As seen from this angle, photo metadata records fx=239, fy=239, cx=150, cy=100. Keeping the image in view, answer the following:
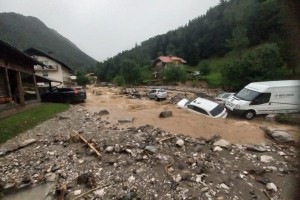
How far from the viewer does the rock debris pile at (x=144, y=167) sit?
718 centimetres

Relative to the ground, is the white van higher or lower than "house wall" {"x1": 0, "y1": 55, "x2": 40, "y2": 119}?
lower

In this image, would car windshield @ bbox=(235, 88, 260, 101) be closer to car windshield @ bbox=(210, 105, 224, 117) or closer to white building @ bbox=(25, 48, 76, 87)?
car windshield @ bbox=(210, 105, 224, 117)

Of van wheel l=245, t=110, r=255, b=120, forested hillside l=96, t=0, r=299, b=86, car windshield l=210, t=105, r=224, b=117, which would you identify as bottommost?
van wheel l=245, t=110, r=255, b=120

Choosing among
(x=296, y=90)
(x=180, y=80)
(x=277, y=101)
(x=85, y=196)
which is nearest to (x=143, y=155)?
(x=85, y=196)

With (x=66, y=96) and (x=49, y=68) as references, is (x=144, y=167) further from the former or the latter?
(x=49, y=68)

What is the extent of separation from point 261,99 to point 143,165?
1241 centimetres

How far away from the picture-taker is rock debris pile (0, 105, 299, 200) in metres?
7.18

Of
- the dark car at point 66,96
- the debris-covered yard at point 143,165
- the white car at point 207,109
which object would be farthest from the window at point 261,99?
the dark car at point 66,96

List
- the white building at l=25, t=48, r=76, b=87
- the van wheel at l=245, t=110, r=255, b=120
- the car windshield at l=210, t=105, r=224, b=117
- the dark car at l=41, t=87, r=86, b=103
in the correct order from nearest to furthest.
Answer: the car windshield at l=210, t=105, r=224, b=117, the van wheel at l=245, t=110, r=255, b=120, the dark car at l=41, t=87, r=86, b=103, the white building at l=25, t=48, r=76, b=87

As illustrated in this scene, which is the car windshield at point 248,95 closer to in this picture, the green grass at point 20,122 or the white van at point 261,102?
the white van at point 261,102

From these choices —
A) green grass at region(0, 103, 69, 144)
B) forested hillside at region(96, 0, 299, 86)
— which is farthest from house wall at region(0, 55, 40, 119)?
forested hillside at region(96, 0, 299, 86)

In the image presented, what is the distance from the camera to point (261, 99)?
1727 cm

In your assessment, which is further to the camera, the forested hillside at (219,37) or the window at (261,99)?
the forested hillside at (219,37)

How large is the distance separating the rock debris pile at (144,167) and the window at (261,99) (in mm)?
6854
